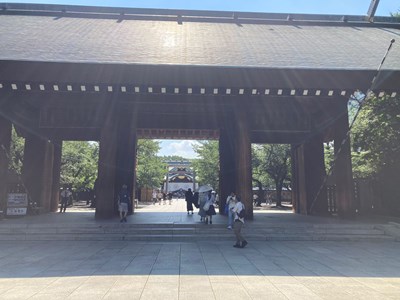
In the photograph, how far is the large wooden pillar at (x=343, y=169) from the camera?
13.6 m

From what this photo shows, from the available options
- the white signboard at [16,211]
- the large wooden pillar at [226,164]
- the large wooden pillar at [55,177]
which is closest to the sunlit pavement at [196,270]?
the white signboard at [16,211]

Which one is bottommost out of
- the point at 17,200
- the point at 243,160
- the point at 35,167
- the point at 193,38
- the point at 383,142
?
the point at 17,200

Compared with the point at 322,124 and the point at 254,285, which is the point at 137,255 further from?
the point at 322,124

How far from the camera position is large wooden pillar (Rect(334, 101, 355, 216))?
13.6 metres

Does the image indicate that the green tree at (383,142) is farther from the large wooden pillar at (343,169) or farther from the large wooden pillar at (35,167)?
the large wooden pillar at (35,167)

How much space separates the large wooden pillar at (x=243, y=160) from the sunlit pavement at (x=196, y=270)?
338 cm

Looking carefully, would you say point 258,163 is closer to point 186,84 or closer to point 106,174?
point 106,174

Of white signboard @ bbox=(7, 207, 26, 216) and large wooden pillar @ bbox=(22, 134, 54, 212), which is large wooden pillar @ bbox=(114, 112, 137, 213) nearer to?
large wooden pillar @ bbox=(22, 134, 54, 212)

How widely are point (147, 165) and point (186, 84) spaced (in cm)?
2387

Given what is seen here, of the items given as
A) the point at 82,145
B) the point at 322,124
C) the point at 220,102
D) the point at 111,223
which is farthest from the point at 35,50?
the point at 82,145

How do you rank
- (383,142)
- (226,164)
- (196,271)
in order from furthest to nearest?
(226,164) < (383,142) < (196,271)

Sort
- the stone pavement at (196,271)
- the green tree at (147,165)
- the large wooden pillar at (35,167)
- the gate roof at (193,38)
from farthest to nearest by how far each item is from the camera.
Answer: the green tree at (147,165) → the large wooden pillar at (35,167) → the gate roof at (193,38) → the stone pavement at (196,271)

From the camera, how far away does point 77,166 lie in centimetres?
2861

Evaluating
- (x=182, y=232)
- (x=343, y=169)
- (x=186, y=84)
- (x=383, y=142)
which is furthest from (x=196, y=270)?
(x=383, y=142)
